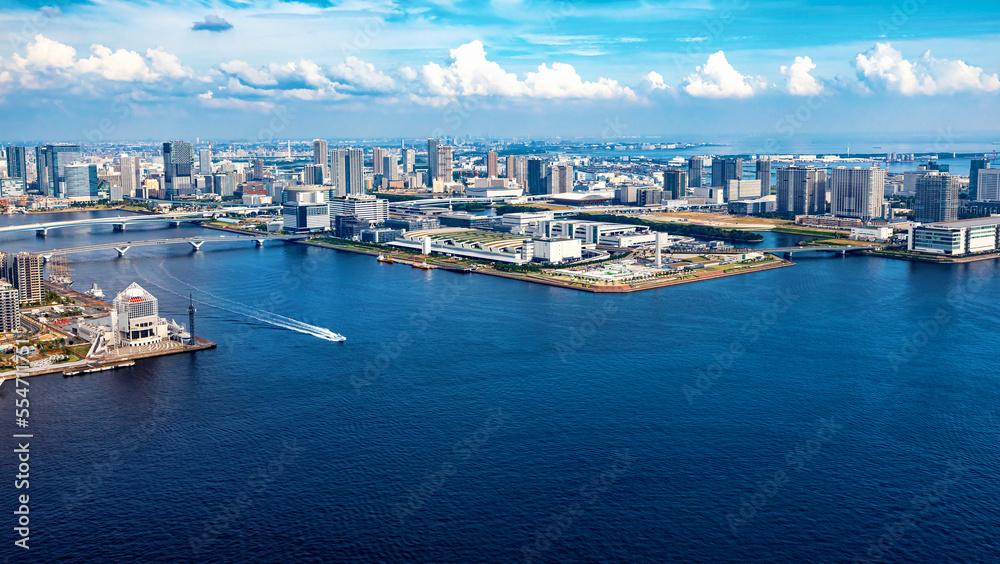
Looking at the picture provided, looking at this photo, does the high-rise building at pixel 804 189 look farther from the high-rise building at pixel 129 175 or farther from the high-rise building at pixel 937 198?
the high-rise building at pixel 129 175

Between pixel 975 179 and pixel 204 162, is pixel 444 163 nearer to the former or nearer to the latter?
pixel 204 162

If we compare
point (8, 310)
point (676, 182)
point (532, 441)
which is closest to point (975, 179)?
point (676, 182)

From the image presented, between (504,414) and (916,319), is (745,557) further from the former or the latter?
(916,319)

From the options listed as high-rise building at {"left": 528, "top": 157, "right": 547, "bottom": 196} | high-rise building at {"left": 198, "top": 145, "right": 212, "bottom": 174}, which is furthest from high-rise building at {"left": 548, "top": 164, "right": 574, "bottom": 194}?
high-rise building at {"left": 198, "top": 145, "right": 212, "bottom": 174}

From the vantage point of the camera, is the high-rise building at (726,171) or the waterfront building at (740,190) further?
the high-rise building at (726,171)

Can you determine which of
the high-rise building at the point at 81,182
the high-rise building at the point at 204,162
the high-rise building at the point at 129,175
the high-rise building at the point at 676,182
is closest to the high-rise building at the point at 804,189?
the high-rise building at the point at 676,182
